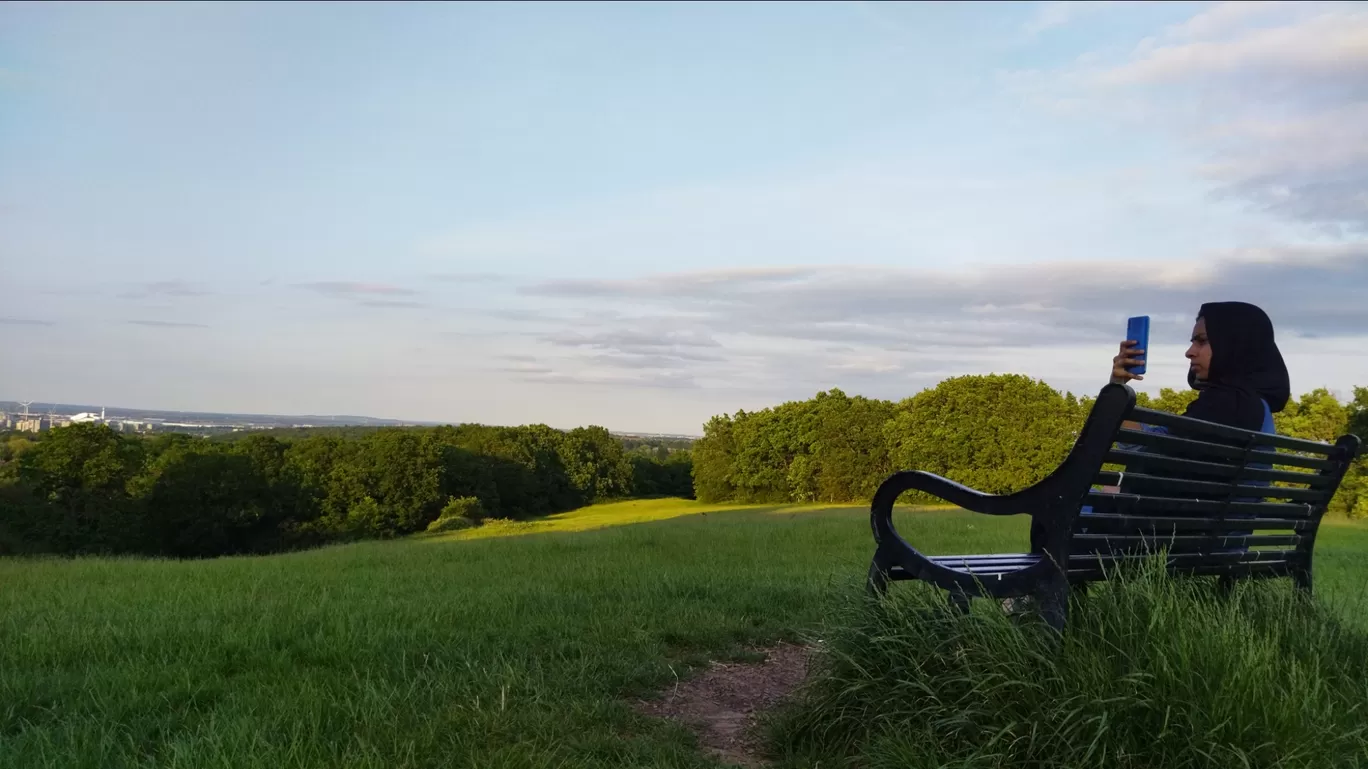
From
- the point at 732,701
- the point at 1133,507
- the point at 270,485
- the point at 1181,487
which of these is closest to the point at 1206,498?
the point at 1181,487

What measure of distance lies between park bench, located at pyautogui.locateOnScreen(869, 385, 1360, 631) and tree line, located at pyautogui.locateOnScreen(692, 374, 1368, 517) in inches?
1296

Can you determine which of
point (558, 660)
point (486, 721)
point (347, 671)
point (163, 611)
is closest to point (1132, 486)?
point (486, 721)

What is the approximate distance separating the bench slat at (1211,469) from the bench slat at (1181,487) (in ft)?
0.12

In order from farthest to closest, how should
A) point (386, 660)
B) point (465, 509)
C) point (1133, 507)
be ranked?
point (465, 509)
point (386, 660)
point (1133, 507)

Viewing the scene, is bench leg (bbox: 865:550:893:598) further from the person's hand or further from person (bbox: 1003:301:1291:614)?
the person's hand

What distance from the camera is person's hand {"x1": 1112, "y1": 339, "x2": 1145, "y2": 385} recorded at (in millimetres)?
3840

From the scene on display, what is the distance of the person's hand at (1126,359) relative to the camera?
12.6 ft

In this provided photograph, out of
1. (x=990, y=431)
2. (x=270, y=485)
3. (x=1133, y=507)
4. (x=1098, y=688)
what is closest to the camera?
(x=1098, y=688)

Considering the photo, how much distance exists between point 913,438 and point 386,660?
46772 millimetres

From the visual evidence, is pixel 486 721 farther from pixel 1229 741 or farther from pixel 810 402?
pixel 810 402

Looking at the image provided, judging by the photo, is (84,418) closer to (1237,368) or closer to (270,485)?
(270,485)

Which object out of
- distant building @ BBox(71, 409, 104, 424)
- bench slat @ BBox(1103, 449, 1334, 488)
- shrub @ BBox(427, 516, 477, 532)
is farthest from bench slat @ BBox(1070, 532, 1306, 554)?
distant building @ BBox(71, 409, 104, 424)

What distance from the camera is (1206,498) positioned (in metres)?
3.37

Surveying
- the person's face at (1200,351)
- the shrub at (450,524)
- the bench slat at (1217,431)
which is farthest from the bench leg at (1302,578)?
the shrub at (450,524)
